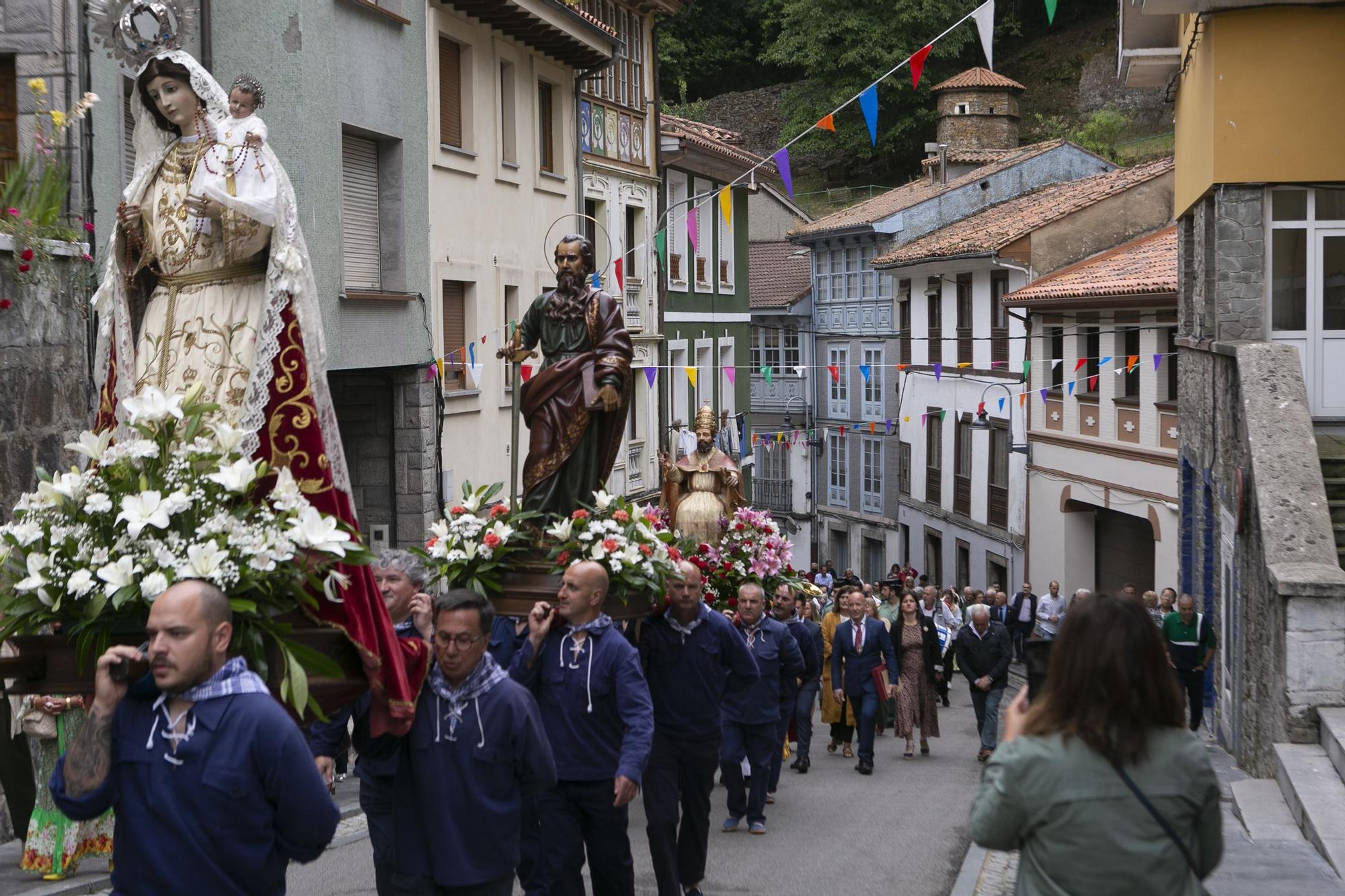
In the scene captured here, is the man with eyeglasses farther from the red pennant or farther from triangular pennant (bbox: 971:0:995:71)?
the red pennant

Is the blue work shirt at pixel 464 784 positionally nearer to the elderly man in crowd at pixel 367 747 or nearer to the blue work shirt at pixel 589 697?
the elderly man in crowd at pixel 367 747

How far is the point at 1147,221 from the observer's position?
3628 centimetres

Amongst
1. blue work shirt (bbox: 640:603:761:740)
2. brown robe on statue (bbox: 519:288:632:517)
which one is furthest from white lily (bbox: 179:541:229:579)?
brown robe on statue (bbox: 519:288:632:517)

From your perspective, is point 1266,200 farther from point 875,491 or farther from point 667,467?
point 875,491

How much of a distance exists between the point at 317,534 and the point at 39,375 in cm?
699

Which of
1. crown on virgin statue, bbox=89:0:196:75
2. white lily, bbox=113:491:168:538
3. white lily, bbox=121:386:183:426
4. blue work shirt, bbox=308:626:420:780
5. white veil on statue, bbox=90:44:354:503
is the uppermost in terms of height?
crown on virgin statue, bbox=89:0:196:75

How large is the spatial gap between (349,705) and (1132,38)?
65.9 ft

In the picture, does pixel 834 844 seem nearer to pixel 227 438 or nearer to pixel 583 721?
pixel 583 721

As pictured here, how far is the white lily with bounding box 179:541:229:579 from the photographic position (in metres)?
4.95

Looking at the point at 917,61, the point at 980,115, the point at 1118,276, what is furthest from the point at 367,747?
the point at 980,115

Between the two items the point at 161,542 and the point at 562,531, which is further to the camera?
the point at 562,531

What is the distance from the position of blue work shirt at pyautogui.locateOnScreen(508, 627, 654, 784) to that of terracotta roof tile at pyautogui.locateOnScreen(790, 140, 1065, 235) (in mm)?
39972

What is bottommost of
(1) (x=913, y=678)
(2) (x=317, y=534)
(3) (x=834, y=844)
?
(3) (x=834, y=844)

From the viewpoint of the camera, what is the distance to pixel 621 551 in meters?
9.26
